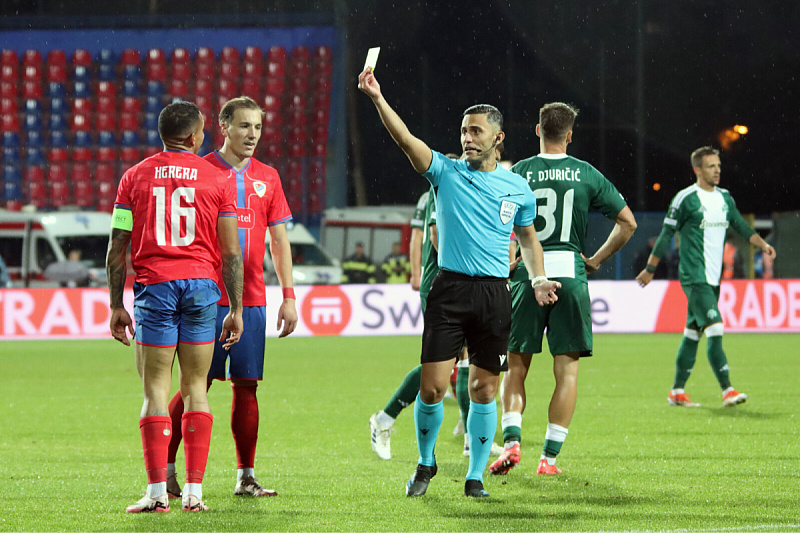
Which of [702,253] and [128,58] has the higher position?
[128,58]

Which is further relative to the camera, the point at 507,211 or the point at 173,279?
the point at 507,211

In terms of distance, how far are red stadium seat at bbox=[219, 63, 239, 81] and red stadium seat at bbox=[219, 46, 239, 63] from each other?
111mm

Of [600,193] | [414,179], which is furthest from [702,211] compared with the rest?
[414,179]

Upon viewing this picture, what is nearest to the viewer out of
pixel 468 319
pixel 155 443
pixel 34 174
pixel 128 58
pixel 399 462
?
pixel 155 443

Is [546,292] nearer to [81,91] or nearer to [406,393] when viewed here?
[406,393]

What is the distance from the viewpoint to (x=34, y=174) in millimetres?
25312

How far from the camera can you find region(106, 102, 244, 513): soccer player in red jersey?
14.0 feet

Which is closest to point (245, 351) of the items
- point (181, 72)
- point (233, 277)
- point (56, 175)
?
point (233, 277)

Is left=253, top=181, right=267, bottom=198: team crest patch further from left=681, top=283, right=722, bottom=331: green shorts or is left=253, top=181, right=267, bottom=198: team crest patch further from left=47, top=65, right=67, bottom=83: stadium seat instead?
left=47, top=65, right=67, bottom=83: stadium seat

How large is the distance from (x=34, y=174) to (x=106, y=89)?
2891 millimetres

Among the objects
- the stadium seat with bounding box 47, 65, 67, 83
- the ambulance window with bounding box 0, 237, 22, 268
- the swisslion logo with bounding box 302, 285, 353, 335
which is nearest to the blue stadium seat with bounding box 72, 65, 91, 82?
the stadium seat with bounding box 47, 65, 67, 83

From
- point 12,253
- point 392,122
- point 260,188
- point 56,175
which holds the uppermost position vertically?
point 56,175

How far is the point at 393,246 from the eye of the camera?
21734mm

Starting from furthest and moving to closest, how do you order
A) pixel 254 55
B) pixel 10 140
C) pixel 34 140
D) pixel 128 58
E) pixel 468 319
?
pixel 254 55 → pixel 128 58 → pixel 34 140 → pixel 10 140 → pixel 468 319
